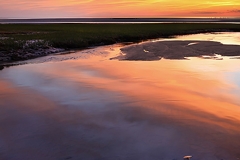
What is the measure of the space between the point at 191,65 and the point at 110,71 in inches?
185

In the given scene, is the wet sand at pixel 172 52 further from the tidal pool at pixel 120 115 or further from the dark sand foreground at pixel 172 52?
the tidal pool at pixel 120 115

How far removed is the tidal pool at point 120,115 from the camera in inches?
225

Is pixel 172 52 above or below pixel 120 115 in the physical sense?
below

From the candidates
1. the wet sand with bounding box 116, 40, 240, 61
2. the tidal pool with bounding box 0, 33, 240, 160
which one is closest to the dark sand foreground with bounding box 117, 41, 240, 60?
the wet sand with bounding box 116, 40, 240, 61

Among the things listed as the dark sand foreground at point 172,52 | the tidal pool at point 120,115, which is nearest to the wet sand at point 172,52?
the dark sand foreground at point 172,52

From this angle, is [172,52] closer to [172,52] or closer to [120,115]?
[172,52]

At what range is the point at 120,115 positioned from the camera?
775 cm

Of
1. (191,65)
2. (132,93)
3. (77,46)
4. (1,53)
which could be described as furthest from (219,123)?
(77,46)

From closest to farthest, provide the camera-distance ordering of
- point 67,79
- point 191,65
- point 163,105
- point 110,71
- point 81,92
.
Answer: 1. point 163,105
2. point 81,92
3. point 67,79
4. point 110,71
5. point 191,65

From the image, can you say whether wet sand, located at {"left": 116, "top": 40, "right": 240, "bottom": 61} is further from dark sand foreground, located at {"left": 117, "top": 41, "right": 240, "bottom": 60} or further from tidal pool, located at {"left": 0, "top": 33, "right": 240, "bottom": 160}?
tidal pool, located at {"left": 0, "top": 33, "right": 240, "bottom": 160}

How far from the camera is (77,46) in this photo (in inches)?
1072

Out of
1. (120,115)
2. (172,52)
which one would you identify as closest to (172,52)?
(172,52)

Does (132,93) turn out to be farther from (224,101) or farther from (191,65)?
(191,65)

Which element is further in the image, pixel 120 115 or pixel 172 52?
pixel 172 52
